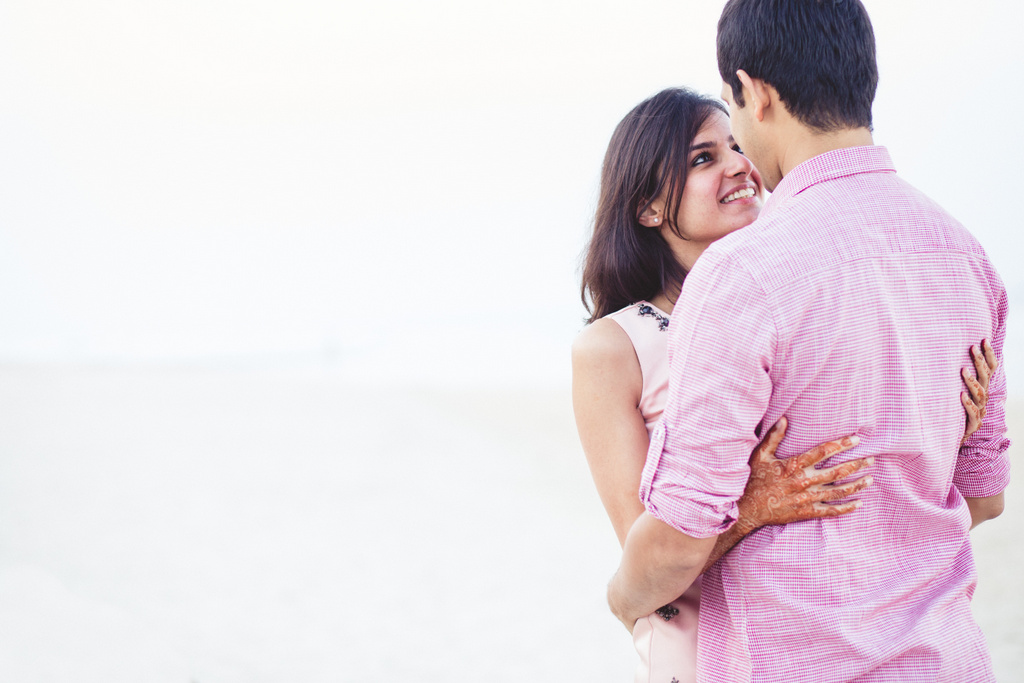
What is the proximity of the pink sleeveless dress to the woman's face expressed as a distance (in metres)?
0.24

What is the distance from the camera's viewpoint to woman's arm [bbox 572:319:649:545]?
54.6 inches

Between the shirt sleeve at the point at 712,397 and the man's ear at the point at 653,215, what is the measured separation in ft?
1.97

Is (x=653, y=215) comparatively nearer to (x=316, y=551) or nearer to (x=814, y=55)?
(x=814, y=55)

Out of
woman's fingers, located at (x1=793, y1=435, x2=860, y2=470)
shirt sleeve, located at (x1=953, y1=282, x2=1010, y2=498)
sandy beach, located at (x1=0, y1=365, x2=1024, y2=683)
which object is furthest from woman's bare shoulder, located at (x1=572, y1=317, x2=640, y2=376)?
sandy beach, located at (x1=0, y1=365, x2=1024, y2=683)

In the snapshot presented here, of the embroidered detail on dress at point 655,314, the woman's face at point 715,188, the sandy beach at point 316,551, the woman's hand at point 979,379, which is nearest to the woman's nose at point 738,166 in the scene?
the woman's face at point 715,188

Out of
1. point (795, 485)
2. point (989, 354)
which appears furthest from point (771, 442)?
Result: point (989, 354)

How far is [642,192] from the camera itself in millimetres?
1623

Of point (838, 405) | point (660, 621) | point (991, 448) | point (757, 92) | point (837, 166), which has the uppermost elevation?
point (757, 92)

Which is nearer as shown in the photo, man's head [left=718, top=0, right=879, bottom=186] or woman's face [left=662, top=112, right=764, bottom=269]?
man's head [left=718, top=0, right=879, bottom=186]

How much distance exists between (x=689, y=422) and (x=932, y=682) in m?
0.47

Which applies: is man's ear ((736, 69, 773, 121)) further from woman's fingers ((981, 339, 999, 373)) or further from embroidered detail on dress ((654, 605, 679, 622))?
embroidered detail on dress ((654, 605, 679, 622))

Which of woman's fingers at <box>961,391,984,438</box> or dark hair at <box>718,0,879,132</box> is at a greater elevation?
dark hair at <box>718,0,879,132</box>

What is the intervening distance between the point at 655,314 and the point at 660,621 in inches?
21.2

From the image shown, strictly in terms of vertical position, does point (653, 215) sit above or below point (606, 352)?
above
